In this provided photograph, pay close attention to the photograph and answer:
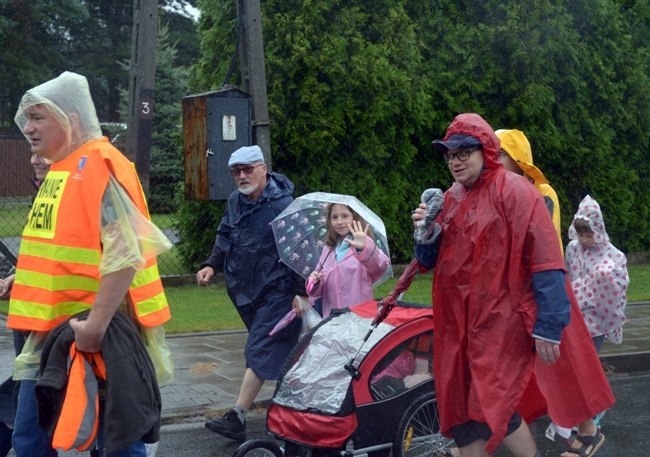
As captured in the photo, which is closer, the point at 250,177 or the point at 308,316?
the point at 308,316

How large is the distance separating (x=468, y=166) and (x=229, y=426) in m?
2.61

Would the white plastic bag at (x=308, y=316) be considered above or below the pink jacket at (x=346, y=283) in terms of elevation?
below

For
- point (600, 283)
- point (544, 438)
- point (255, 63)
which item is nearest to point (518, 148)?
point (600, 283)

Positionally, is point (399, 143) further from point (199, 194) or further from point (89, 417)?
point (89, 417)

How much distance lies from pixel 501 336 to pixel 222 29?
30.4ft

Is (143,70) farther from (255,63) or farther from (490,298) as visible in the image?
(490,298)

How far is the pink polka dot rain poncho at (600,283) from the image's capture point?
6.08 m

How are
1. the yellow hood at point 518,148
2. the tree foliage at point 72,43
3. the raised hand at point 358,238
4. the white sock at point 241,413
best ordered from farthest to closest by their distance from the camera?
the tree foliage at point 72,43, the white sock at point 241,413, the raised hand at point 358,238, the yellow hood at point 518,148

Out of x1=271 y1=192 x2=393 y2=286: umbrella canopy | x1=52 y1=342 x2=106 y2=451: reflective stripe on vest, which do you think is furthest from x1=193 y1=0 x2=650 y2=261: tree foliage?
x1=52 y1=342 x2=106 y2=451: reflective stripe on vest

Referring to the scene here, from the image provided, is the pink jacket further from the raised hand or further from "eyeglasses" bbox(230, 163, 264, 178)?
"eyeglasses" bbox(230, 163, 264, 178)

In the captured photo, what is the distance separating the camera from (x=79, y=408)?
A: 3.47 meters

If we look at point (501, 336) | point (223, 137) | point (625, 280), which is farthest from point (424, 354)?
point (223, 137)

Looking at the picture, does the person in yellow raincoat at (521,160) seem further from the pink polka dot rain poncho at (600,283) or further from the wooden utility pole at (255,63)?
the wooden utility pole at (255,63)

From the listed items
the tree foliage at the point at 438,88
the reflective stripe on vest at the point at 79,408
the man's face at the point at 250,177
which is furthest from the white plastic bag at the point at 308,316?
the tree foliage at the point at 438,88
